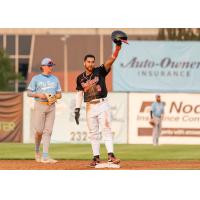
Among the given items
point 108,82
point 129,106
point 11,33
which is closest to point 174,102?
point 129,106

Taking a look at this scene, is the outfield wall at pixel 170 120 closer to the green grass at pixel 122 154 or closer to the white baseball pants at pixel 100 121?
the green grass at pixel 122 154

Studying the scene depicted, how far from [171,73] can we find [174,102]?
10.1 metres

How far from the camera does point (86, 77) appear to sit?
61.5 feet

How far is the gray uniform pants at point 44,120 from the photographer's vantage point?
2072 centimetres

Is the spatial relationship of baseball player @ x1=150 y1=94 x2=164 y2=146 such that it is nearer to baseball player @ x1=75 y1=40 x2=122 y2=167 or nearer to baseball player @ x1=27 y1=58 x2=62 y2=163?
baseball player @ x1=27 y1=58 x2=62 y2=163

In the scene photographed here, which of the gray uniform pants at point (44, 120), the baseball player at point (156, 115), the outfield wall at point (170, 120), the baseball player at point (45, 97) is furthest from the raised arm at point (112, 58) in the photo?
the outfield wall at point (170, 120)

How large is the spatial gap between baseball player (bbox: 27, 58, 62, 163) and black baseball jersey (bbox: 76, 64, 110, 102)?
6.03ft

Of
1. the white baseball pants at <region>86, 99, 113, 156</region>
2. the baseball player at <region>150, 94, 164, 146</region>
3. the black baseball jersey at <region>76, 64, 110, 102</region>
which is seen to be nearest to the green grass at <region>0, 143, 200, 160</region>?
the white baseball pants at <region>86, 99, 113, 156</region>

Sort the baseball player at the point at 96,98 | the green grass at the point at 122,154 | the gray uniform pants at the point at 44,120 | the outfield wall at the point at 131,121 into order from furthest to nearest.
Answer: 1. the outfield wall at the point at 131,121
2. the green grass at the point at 122,154
3. the gray uniform pants at the point at 44,120
4. the baseball player at the point at 96,98

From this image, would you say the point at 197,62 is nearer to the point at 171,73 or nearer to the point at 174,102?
the point at 171,73

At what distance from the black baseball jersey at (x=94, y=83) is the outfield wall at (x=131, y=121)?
19094 mm

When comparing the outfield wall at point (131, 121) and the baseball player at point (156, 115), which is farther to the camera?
the outfield wall at point (131, 121)

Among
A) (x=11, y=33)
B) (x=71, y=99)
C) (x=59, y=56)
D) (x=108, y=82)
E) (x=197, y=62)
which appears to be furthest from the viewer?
(x=11, y=33)

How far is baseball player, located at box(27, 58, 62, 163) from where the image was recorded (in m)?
20.6
